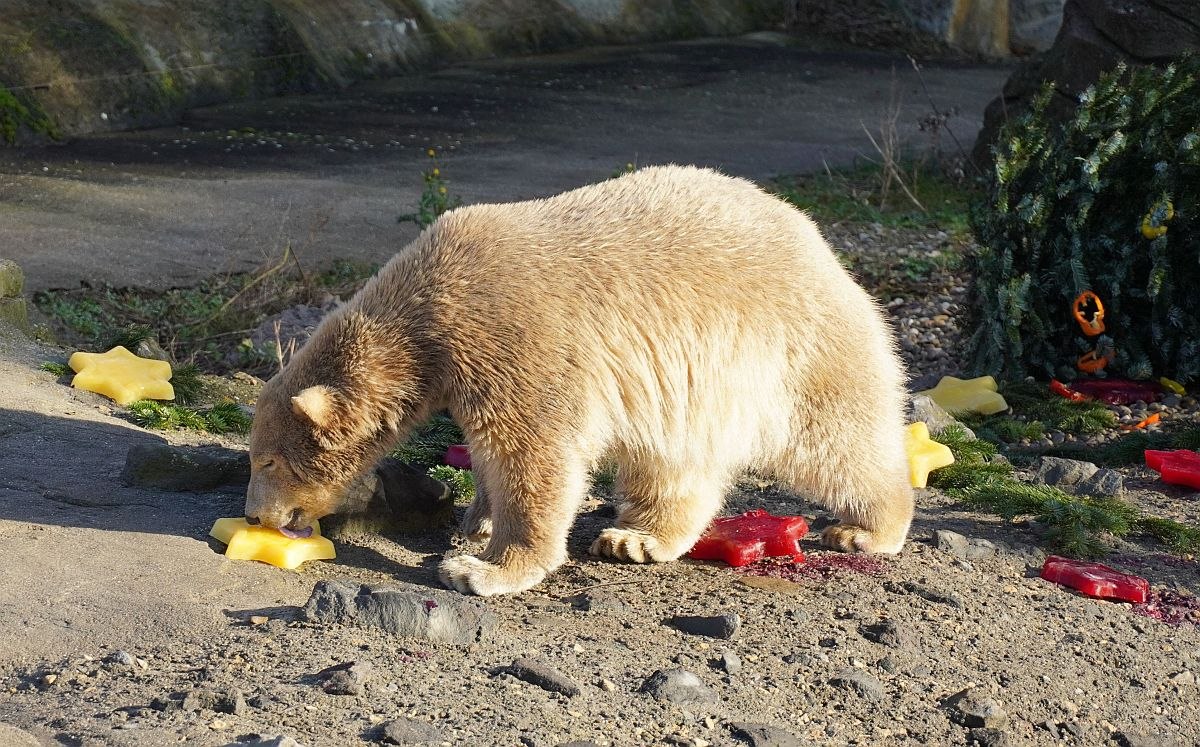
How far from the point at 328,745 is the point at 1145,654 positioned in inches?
111

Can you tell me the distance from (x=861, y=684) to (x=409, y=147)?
10.1 m

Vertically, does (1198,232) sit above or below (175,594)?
above

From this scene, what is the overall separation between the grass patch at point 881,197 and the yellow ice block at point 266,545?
23.4 feet

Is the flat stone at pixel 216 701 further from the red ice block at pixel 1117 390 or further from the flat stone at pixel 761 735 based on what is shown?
the red ice block at pixel 1117 390

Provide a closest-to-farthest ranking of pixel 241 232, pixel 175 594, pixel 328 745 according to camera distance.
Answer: pixel 328 745 → pixel 175 594 → pixel 241 232

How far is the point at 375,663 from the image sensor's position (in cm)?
398

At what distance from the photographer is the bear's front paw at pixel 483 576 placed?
15.3ft

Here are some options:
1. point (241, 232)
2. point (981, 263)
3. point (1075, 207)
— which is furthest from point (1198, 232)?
point (241, 232)

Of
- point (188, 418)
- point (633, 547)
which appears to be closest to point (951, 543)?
point (633, 547)

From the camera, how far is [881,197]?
1223cm

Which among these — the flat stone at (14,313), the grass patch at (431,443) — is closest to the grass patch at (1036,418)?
the grass patch at (431,443)

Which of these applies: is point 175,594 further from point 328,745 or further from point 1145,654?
point 1145,654

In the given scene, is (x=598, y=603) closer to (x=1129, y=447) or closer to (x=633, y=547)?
(x=633, y=547)

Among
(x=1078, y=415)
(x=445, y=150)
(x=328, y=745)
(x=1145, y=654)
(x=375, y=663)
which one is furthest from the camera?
(x=445, y=150)
